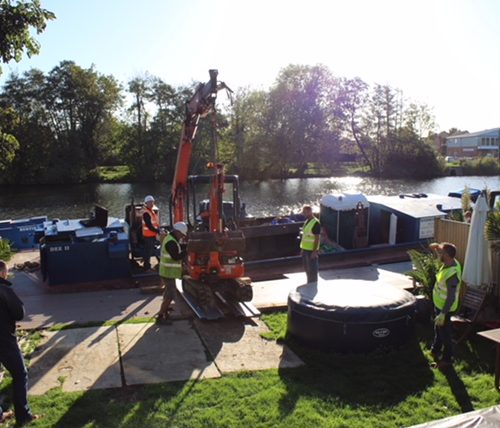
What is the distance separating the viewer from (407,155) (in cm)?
6475

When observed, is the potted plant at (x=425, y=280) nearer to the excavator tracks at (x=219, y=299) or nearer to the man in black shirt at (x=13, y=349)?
the excavator tracks at (x=219, y=299)

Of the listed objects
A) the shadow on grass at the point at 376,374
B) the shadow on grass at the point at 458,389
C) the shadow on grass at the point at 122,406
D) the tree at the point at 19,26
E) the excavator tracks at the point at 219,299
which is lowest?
the shadow on grass at the point at 458,389

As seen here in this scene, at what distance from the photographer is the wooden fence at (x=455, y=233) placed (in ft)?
31.7

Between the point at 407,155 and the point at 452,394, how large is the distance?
61.8 meters

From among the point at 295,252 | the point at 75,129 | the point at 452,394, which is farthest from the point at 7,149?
the point at 75,129

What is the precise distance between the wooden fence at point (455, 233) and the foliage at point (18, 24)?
7.76m

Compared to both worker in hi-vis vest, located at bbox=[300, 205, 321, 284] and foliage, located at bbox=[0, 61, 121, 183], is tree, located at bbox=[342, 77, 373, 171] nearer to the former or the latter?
foliage, located at bbox=[0, 61, 121, 183]

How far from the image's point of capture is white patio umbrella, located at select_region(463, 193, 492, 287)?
26.4 ft

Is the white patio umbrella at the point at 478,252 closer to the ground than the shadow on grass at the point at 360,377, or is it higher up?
higher up

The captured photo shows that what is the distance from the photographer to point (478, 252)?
8.16 meters

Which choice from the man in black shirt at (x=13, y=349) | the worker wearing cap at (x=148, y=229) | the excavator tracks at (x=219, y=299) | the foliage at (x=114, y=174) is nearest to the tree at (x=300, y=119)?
the foliage at (x=114, y=174)

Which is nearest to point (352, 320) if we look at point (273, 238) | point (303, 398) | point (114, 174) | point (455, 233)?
point (303, 398)

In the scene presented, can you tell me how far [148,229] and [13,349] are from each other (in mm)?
7352

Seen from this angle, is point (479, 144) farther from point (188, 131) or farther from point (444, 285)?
point (444, 285)
